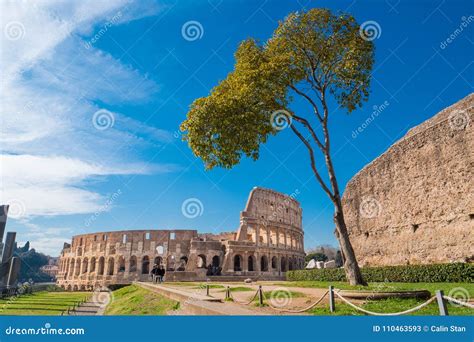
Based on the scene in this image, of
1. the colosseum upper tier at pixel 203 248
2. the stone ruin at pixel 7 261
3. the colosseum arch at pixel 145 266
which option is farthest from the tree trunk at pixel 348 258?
the colosseum arch at pixel 145 266

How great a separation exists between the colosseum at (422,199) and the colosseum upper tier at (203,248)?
16080mm

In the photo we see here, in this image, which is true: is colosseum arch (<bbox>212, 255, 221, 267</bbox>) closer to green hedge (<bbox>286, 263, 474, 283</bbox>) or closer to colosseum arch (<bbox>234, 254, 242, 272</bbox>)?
colosseum arch (<bbox>234, 254, 242, 272</bbox>)

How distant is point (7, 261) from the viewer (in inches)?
692

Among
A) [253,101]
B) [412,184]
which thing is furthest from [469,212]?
[253,101]

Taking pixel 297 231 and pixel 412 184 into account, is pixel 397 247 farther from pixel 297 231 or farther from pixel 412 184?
pixel 297 231

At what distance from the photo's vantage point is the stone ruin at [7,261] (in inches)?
642

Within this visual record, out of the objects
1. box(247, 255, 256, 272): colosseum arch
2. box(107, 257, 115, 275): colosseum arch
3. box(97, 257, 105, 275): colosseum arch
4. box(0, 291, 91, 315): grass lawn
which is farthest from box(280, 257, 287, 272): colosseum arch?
box(0, 291, 91, 315): grass lawn

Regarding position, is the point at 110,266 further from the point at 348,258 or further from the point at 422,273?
the point at 348,258

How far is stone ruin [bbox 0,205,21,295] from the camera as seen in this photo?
1631 centimetres

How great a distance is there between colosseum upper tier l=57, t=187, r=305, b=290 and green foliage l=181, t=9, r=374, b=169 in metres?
23.7

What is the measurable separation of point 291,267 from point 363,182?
929 inches

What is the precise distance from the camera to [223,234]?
43.5 metres

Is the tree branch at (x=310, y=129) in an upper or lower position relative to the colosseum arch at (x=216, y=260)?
upper

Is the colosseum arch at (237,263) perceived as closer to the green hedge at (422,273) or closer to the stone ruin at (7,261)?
the green hedge at (422,273)
